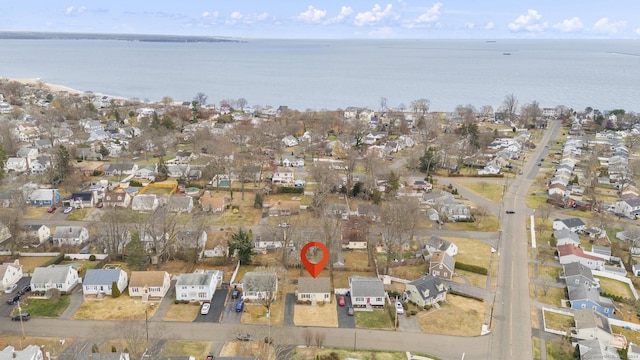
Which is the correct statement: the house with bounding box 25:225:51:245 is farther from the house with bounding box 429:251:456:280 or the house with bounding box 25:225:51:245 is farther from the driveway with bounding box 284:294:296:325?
the house with bounding box 429:251:456:280

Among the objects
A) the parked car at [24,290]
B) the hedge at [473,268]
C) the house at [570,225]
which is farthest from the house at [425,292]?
the parked car at [24,290]

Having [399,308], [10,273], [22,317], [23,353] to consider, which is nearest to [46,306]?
[22,317]

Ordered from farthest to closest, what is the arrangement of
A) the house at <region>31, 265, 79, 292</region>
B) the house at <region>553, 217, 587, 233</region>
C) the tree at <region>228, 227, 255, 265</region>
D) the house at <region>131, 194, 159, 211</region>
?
the house at <region>131, 194, 159, 211</region>, the house at <region>553, 217, 587, 233</region>, the tree at <region>228, 227, 255, 265</region>, the house at <region>31, 265, 79, 292</region>

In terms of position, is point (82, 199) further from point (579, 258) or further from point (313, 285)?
point (579, 258)

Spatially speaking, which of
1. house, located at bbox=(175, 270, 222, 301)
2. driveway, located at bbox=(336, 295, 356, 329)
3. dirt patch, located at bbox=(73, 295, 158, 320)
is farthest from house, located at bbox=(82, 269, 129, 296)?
driveway, located at bbox=(336, 295, 356, 329)

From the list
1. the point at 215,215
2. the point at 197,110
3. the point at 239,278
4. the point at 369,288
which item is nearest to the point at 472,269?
the point at 369,288
